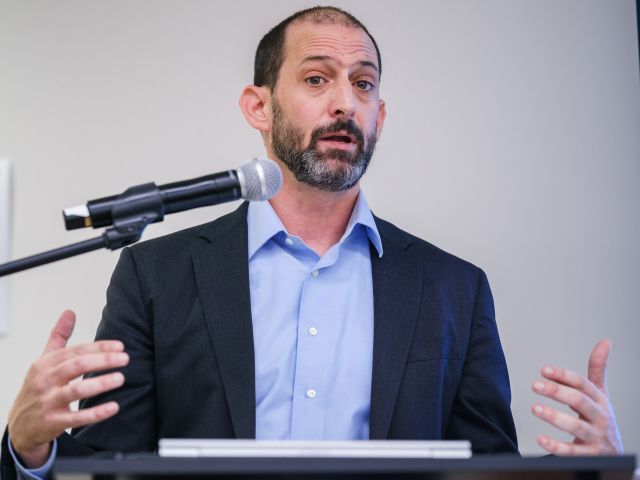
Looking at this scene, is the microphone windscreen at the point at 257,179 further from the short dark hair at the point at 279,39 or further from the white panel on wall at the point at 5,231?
the white panel on wall at the point at 5,231

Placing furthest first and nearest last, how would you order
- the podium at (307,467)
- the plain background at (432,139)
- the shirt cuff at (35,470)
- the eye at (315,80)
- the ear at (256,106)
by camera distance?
the plain background at (432,139)
the ear at (256,106)
the eye at (315,80)
the shirt cuff at (35,470)
the podium at (307,467)

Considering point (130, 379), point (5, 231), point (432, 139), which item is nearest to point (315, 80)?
point (432, 139)

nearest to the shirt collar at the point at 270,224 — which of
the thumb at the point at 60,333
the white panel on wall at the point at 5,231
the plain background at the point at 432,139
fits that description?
the plain background at the point at 432,139

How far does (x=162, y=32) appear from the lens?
2.58 meters

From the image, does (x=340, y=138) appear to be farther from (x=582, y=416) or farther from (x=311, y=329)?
(x=582, y=416)

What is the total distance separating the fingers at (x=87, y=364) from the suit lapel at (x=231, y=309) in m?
0.45

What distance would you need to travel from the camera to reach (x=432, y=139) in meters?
2.46


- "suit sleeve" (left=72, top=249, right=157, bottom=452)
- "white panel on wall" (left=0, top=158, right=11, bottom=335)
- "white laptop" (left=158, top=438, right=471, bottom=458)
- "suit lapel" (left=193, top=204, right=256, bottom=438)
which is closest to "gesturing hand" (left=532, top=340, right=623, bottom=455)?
"white laptop" (left=158, top=438, right=471, bottom=458)

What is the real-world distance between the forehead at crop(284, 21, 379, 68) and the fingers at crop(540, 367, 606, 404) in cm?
98

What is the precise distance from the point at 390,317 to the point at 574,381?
0.57 meters

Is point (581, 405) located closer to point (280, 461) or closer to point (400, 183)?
point (280, 461)

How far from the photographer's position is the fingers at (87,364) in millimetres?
1262

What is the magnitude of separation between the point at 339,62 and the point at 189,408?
0.88 m

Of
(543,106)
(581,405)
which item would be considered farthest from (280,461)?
(543,106)
